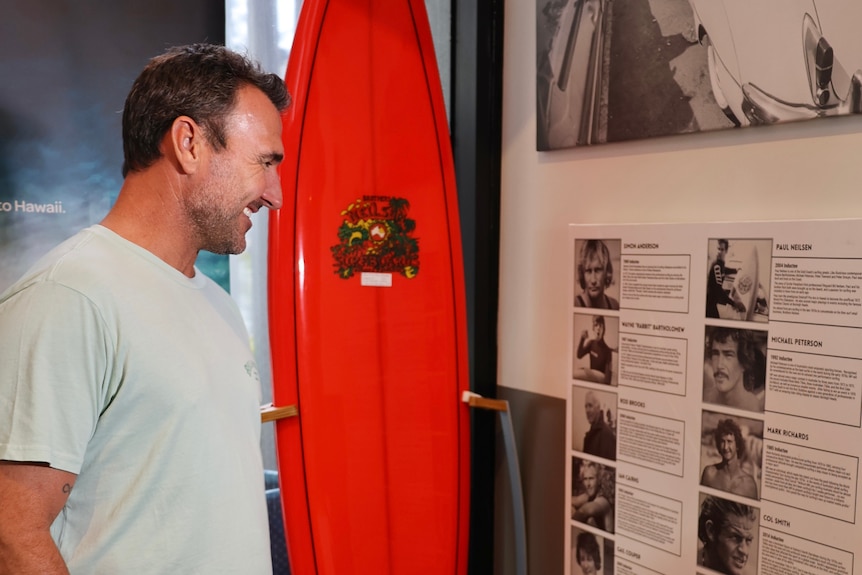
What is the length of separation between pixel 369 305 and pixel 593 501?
77cm

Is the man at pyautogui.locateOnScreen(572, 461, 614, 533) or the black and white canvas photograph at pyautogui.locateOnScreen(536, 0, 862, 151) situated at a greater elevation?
the black and white canvas photograph at pyautogui.locateOnScreen(536, 0, 862, 151)

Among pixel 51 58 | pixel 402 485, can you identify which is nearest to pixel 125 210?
Answer: pixel 51 58

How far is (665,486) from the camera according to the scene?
5.17ft

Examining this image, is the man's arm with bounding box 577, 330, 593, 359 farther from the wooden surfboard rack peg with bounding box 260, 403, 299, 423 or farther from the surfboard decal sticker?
the wooden surfboard rack peg with bounding box 260, 403, 299, 423

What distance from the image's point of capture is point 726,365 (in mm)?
1449

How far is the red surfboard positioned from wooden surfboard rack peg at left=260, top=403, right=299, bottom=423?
0.02 meters

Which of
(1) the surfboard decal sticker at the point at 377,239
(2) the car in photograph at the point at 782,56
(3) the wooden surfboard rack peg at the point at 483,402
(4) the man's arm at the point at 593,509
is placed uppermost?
(2) the car in photograph at the point at 782,56

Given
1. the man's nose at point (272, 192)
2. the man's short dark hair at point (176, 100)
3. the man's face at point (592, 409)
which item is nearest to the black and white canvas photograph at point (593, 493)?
the man's face at point (592, 409)

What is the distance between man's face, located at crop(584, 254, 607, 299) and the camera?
1.67 meters

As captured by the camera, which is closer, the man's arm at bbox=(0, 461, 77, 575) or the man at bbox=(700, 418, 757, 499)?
the man's arm at bbox=(0, 461, 77, 575)

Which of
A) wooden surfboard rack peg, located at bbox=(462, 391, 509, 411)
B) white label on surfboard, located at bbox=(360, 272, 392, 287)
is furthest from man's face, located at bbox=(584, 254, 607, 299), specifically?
white label on surfboard, located at bbox=(360, 272, 392, 287)

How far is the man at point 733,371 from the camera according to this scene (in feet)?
4.61

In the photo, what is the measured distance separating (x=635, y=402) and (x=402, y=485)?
63 centimetres

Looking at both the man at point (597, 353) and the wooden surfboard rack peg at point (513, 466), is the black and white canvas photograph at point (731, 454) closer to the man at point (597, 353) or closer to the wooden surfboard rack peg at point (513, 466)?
the man at point (597, 353)
